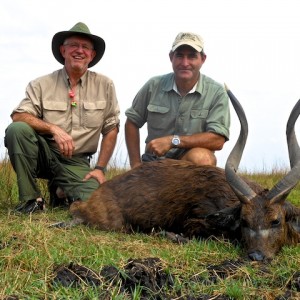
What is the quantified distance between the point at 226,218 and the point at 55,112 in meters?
3.19

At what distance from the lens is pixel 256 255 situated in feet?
15.4

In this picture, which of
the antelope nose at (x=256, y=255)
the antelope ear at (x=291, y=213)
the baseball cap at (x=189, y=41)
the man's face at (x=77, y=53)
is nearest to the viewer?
the antelope nose at (x=256, y=255)

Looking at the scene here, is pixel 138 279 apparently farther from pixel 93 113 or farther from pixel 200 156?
pixel 93 113

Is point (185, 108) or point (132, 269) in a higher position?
point (185, 108)

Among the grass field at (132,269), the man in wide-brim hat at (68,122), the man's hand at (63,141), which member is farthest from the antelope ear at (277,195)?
the man in wide-brim hat at (68,122)

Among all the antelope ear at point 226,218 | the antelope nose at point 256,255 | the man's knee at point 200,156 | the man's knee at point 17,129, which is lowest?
the antelope nose at point 256,255

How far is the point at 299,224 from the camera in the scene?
5426 millimetres

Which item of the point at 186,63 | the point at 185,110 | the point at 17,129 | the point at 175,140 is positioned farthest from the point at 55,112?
the point at 186,63

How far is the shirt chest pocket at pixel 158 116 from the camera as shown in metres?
7.87

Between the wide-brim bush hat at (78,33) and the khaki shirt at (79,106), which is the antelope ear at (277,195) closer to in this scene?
the khaki shirt at (79,106)

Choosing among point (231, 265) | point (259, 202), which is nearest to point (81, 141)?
point (259, 202)

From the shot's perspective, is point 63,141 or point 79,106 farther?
point 79,106

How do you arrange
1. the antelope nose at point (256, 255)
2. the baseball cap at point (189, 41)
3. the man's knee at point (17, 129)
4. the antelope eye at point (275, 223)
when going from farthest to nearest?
the baseball cap at point (189, 41) < the man's knee at point (17, 129) < the antelope eye at point (275, 223) < the antelope nose at point (256, 255)

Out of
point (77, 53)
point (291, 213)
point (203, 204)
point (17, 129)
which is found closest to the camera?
point (291, 213)
